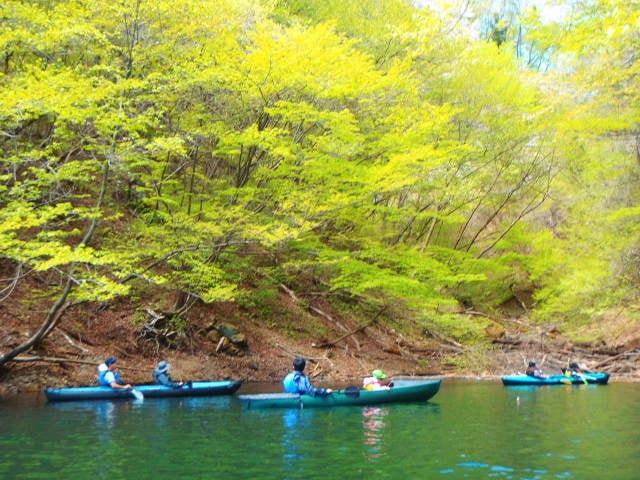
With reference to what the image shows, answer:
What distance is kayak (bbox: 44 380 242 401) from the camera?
13.5 metres

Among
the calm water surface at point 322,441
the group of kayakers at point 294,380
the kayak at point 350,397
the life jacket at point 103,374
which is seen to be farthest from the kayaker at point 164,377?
the kayak at point 350,397

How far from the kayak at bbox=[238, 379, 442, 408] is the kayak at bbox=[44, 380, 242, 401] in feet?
5.84

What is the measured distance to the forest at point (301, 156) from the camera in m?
13.5

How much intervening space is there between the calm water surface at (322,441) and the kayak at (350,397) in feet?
0.69

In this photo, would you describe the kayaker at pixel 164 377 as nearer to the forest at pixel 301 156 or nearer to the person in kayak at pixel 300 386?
the forest at pixel 301 156

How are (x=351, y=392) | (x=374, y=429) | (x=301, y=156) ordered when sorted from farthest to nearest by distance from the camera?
(x=301, y=156) < (x=351, y=392) < (x=374, y=429)

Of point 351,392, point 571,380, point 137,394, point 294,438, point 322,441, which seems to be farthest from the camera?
point 571,380

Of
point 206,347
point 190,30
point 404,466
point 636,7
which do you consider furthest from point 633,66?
point 206,347

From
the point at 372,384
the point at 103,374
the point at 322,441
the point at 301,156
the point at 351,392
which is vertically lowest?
the point at 322,441

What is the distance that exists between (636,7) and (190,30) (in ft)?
31.0

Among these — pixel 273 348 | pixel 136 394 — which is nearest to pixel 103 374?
pixel 136 394

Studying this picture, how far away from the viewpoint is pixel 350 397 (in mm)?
13102

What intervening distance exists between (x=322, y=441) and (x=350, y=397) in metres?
4.19

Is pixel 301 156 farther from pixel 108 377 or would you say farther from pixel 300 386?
pixel 108 377
